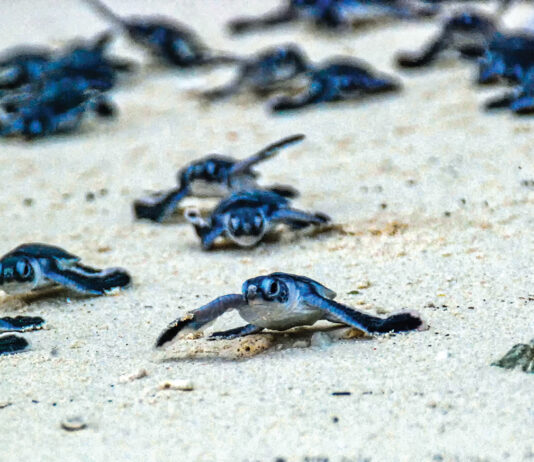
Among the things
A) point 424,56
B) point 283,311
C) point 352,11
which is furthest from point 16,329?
point 352,11

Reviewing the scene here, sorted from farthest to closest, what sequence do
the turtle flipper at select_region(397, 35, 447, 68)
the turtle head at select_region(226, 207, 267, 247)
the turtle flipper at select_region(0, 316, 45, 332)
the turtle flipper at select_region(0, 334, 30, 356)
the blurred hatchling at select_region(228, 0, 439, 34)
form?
the blurred hatchling at select_region(228, 0, 439, 34)
the turtle flipper at select_region(397, 35, 447, 68)
the turtle head at select_region(226, 207, 267, 247)
the turtle flipper at select_region(0, 316, 45, 332)
the turtle flipper at select_region(0, 334, 30, 356)

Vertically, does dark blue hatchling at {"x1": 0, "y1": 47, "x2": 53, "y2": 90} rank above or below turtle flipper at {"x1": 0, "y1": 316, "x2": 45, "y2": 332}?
above

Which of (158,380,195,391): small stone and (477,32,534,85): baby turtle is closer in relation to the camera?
(158,380,195,391): small stone

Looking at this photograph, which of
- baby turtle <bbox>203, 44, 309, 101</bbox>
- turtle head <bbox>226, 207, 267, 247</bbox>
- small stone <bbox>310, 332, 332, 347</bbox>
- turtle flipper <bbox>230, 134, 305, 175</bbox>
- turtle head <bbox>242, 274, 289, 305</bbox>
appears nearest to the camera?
turtle head <bbox>242, 274, 289, 305</bbox>

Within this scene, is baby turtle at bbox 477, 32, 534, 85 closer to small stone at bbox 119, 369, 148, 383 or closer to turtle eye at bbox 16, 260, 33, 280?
turtle eye at bbox 16, 260, 33, 280

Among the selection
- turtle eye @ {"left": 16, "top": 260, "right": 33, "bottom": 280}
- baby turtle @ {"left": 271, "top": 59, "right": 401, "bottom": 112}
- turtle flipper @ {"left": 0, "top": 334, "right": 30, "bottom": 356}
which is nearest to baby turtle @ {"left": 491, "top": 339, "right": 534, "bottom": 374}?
turtle flipper @ {"left": 0, "top": 334, "right": 30, "bottom": 356}

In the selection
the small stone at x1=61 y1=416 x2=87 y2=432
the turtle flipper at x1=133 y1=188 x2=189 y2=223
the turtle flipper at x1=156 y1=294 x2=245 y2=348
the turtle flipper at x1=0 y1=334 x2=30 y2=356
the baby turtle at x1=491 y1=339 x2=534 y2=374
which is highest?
the turtle flipper at x1=156 y1=294 x2=245 y2=348

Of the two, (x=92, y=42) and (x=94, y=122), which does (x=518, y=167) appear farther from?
(x=92, y=42)
